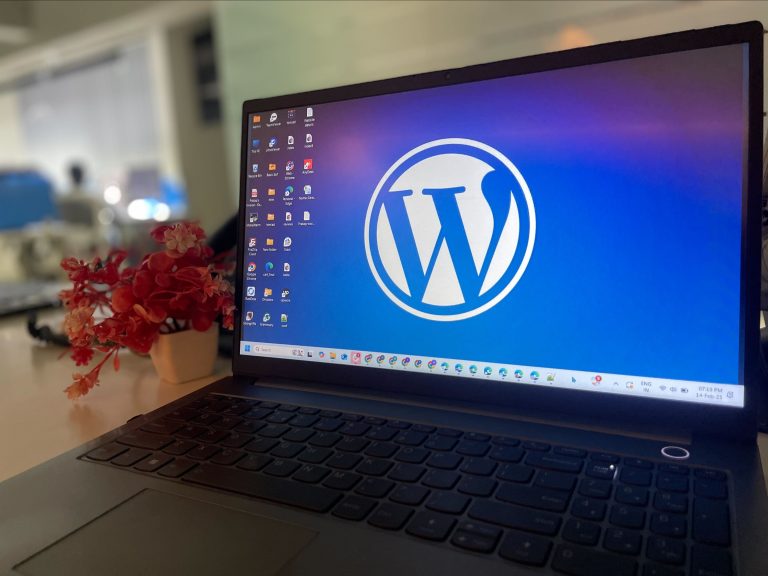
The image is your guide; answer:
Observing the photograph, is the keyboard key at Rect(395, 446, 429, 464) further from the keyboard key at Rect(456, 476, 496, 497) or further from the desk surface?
the desk surface

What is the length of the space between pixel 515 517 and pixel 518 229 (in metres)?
0.25

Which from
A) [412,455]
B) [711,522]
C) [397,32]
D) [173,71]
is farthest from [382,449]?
[173,71]

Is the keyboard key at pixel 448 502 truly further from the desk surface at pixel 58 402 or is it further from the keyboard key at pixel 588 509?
the desk surface at pixel 58 402

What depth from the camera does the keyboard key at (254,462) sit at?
0.47 m

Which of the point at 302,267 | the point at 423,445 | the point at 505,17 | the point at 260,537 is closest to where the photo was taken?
the point at 260,537

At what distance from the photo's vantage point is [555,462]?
0.44 m

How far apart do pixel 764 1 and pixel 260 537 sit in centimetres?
77

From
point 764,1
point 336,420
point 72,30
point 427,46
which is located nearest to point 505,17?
point 427,46

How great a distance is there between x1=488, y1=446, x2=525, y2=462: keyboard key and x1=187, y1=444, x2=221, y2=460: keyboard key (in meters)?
0.24

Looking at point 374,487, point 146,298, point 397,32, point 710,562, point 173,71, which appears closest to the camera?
point 710,562

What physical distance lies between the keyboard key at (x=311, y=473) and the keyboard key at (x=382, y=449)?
0.04 m

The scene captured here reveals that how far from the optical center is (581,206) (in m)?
0.50

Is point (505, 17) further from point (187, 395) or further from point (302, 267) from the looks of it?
point (187, 395)

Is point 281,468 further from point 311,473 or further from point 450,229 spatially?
point 450,229
